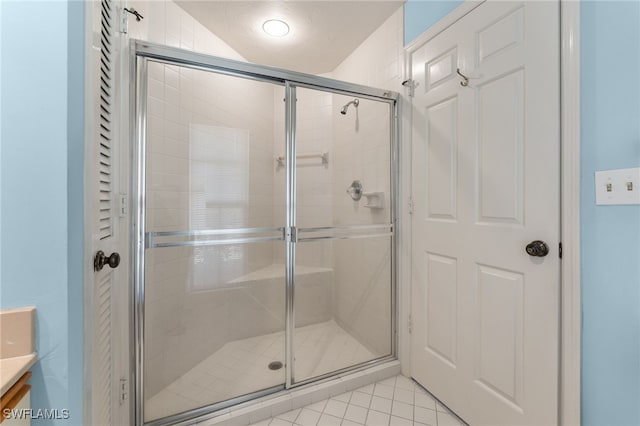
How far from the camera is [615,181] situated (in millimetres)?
897

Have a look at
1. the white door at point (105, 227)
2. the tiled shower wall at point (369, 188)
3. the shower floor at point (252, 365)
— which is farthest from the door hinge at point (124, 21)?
the shower floor at point (252, 365)

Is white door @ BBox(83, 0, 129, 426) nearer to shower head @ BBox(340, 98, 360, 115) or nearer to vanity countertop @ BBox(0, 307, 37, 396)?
vanity countertop @ BBox(0, 307, 37, 396)

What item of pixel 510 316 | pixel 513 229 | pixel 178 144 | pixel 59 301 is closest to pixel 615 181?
pixel 513 229

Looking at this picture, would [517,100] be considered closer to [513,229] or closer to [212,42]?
[513,229]

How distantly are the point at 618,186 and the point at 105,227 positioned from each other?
1744 millimetres

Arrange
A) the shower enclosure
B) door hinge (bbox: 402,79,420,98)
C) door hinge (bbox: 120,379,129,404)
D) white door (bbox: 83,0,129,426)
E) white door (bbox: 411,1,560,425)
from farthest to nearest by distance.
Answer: door hinge (bbox: 402,79,420,98), the shower enclosure, door hinge (bbox: 120,379,129,404), white door (bbox: 411,1,560,425), white door (bbox: 83,0,129,426)

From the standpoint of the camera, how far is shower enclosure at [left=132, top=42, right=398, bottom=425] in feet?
4.58

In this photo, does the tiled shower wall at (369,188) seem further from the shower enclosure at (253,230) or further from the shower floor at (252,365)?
the shower floor at (252,365)

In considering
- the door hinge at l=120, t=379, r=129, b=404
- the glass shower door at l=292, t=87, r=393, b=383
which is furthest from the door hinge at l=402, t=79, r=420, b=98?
the door hinge at l=120, t=379, r=129, b=404

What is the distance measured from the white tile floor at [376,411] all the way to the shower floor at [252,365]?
18 cm

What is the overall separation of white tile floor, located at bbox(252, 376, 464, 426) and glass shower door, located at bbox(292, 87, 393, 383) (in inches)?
7.7

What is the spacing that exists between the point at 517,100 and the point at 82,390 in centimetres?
181

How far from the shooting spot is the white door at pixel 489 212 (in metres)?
1.10

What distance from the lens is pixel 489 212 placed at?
4.31 ft
